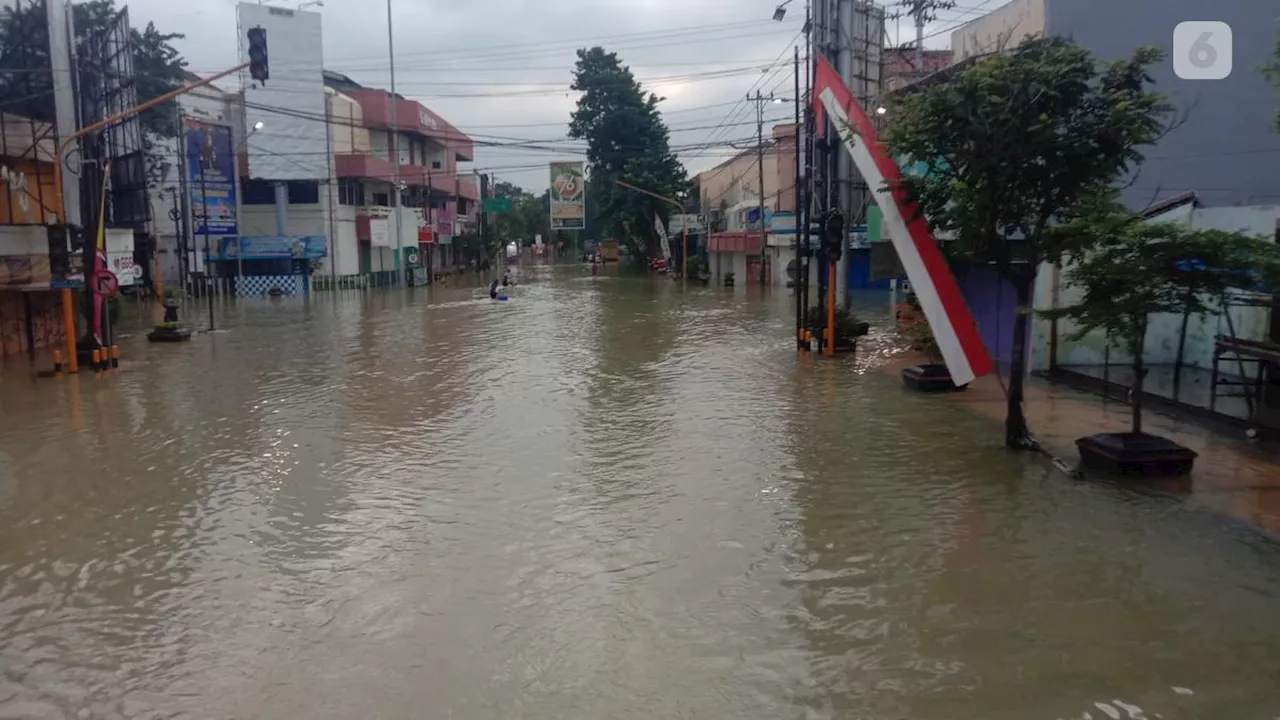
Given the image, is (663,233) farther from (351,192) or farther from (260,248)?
(260,248)

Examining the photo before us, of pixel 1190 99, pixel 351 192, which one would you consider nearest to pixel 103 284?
pixel 1190 99

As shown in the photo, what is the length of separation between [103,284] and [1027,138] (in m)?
17.4

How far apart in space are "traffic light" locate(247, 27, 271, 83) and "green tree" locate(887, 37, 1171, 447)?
1040 centimetres

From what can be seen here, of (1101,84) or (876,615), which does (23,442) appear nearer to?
(876,615)

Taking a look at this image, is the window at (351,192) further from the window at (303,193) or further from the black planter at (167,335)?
the black planter at (167,335)

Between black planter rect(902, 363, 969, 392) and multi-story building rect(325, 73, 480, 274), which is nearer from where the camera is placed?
black planter rect(902, 363, 969, 392)

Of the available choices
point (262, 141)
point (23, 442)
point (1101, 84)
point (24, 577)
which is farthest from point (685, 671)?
point (262, 141)

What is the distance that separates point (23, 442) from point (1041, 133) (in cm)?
1332

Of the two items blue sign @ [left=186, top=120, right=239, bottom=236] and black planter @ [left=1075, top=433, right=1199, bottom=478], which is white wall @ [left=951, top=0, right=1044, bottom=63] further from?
blue sign @ [left=186, top=120, right=239, bottom=236]

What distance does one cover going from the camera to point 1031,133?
1014cm

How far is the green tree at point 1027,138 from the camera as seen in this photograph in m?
10.2

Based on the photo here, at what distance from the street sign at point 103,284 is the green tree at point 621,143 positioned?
50234 mm

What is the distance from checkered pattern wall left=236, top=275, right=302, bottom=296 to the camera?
4694cm

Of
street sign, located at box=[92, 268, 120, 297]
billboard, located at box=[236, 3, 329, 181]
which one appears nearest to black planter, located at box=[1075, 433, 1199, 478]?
street sign, located at box=[92, 268, 120, 297]
